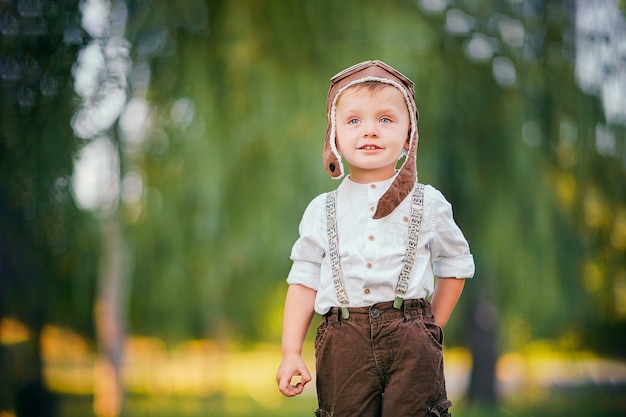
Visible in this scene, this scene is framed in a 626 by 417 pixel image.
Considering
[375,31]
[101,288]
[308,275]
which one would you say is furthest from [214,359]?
[308,275]

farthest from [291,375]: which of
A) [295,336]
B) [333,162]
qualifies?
[333,162]

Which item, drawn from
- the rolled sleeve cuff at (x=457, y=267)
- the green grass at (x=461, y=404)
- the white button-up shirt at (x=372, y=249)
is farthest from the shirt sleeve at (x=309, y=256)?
the green grass at (x=461, y=404)

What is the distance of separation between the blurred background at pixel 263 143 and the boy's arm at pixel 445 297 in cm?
246

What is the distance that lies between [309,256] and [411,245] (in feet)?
0.70

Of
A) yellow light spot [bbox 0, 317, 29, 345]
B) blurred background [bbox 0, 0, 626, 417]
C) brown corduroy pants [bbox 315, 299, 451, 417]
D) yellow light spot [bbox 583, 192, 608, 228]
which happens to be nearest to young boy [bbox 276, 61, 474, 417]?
brown corduroy pants [bbox 315, 299, 451, 417]

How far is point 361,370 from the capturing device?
4.52 feet

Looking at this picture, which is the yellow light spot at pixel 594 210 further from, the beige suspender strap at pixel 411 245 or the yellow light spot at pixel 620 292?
the beige suspender strap at pixel 411 245

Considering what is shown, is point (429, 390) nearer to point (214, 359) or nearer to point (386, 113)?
point (386, 113)

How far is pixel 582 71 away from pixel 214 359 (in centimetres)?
462

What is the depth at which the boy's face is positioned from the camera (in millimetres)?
1427

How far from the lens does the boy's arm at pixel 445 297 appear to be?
58.8 inches

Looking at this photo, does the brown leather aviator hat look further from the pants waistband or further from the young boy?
the pants waistband

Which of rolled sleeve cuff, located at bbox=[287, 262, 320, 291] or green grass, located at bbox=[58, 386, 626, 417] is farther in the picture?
green grass, located at bbox=[58, 386, 626, 417]

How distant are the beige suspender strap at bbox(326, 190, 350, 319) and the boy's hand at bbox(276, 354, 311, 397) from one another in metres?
0.13
